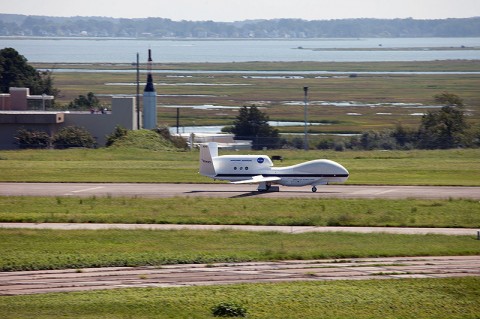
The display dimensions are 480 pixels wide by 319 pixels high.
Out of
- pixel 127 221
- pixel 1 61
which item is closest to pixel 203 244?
pixel 127 221

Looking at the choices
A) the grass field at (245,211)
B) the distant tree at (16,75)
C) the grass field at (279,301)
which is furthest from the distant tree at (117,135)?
the grass field at (279,301)

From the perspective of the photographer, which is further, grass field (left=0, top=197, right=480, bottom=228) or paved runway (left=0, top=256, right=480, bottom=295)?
grass field (left=0, top=197, right=480, bottom=228)

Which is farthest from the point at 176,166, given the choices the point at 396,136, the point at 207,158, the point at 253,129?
the point at 396,136

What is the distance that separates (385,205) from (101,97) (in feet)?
415

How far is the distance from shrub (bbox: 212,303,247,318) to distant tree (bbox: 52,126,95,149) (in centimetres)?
6827

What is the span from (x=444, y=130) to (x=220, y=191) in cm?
5229

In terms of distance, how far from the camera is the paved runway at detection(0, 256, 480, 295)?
3400cm

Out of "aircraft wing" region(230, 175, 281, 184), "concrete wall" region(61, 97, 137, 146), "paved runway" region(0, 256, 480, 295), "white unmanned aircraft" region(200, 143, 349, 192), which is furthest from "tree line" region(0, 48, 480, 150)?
"paved runway" region(0, 256, 480, 295)

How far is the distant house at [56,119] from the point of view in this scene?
97500mm

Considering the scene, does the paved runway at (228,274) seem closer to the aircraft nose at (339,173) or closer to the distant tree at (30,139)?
the aircraft nose at (339,173)

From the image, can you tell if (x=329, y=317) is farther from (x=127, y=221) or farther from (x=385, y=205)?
(x=385, y=205)

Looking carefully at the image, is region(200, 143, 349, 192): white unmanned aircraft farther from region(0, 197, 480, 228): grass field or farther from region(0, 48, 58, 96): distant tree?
region(0, 48, 58, 96): distant tree

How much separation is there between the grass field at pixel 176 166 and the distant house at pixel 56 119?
31.2 ft

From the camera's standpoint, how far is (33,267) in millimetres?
36875
